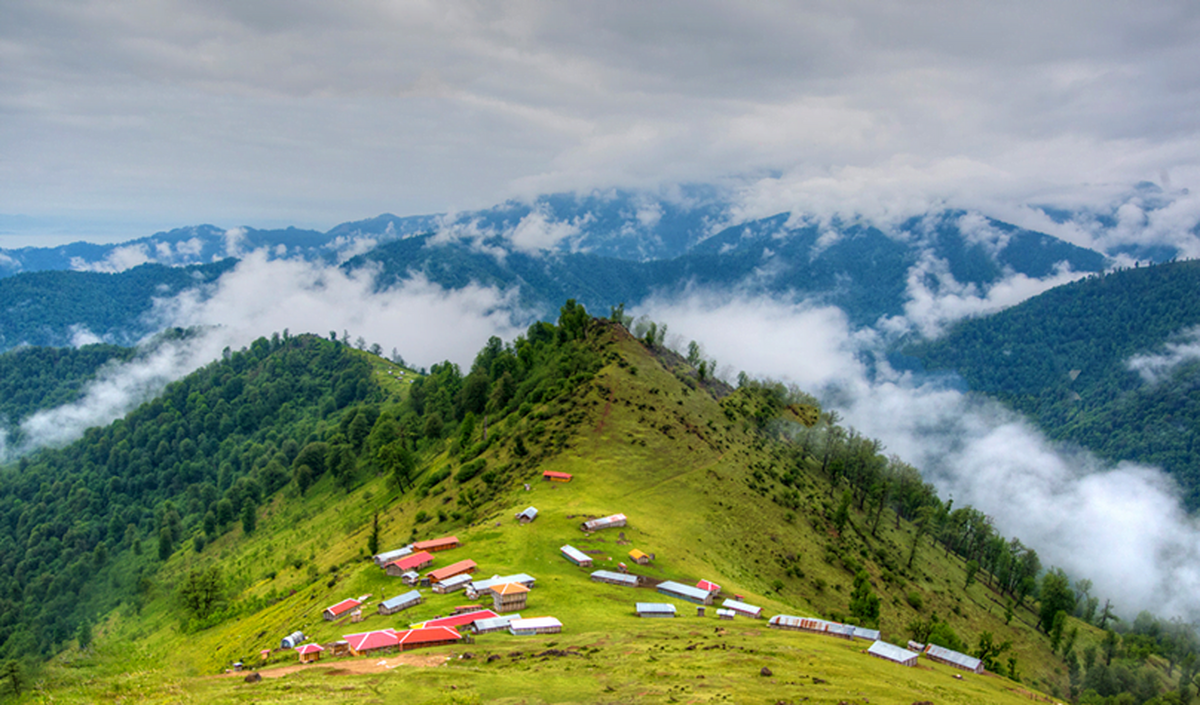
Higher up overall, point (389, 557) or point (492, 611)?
point (492, 611)

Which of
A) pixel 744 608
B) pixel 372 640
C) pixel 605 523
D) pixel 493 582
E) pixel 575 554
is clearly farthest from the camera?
pixel 605 523

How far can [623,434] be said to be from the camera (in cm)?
12888

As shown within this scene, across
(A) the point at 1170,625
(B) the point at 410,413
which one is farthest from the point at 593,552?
(A) the point at 1170,625

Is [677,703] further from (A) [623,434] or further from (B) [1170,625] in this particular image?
(B) [1170,625]

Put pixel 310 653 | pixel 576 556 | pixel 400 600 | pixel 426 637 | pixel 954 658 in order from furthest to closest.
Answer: pixel 576 556, pixel 954 658, pixel 400 600, pixel 426 637, pixel 310 653

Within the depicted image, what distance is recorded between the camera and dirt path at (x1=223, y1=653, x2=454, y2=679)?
5103 cm

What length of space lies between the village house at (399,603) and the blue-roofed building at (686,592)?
29.8 m

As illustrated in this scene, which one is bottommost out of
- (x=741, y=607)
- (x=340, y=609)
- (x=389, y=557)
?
(x=389, y=557)

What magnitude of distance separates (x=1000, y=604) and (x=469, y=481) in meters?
118

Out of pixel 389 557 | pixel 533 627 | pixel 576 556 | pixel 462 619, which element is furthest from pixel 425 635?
pixel 576 556

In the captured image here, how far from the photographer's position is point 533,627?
61.1 metres

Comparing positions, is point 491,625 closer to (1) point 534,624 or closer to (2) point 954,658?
(1) point 534,624

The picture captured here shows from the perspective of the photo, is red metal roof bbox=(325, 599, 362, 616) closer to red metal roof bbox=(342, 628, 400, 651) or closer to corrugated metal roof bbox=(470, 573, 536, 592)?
red metal roof bbox=(342, 628, 400, 651)

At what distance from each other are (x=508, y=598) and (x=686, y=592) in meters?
23.3
